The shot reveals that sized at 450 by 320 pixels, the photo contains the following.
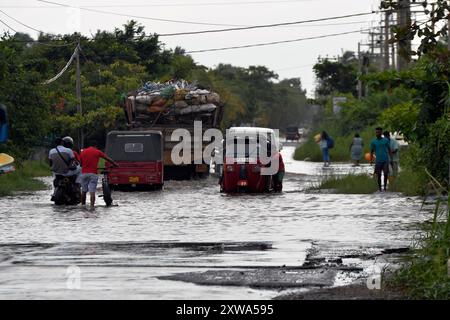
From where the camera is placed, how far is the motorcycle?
30.1m

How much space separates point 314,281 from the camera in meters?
14.1

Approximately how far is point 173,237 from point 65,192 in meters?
9.95

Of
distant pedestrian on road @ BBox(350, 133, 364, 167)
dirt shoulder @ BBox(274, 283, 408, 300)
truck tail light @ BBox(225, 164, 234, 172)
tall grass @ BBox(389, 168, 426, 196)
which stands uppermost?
distant pedestrian on road @ BBox(350, 133, 364, 167)

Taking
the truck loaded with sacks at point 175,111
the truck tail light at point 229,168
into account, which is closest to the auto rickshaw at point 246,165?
the truck tail light at point 229,168

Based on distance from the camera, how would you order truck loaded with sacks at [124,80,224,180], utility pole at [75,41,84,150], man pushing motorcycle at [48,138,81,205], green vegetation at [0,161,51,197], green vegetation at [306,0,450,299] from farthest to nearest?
utility pole at [75,41,84,150]
truck loaded with sacks at [124,80,224,180]
green vegetation at [0,161,51,197]
man pushing motorcycle at [48,138,81,205]
green vegetation at [306,0,450,299]

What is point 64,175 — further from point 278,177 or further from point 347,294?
point 347,294

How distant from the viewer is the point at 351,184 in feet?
115

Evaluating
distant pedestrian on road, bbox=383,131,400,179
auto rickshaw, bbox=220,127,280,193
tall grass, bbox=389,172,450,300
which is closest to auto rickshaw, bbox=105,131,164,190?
auto rickshaw, bbox=220,127,280,193

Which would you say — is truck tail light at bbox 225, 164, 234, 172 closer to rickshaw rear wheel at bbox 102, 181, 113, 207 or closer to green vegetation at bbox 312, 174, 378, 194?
green vegetation at bbox 312, 174, 378, 194

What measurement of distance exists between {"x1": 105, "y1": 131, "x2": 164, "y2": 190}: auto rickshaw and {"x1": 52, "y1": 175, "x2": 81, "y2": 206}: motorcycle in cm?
602

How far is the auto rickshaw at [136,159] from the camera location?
1460 inches
